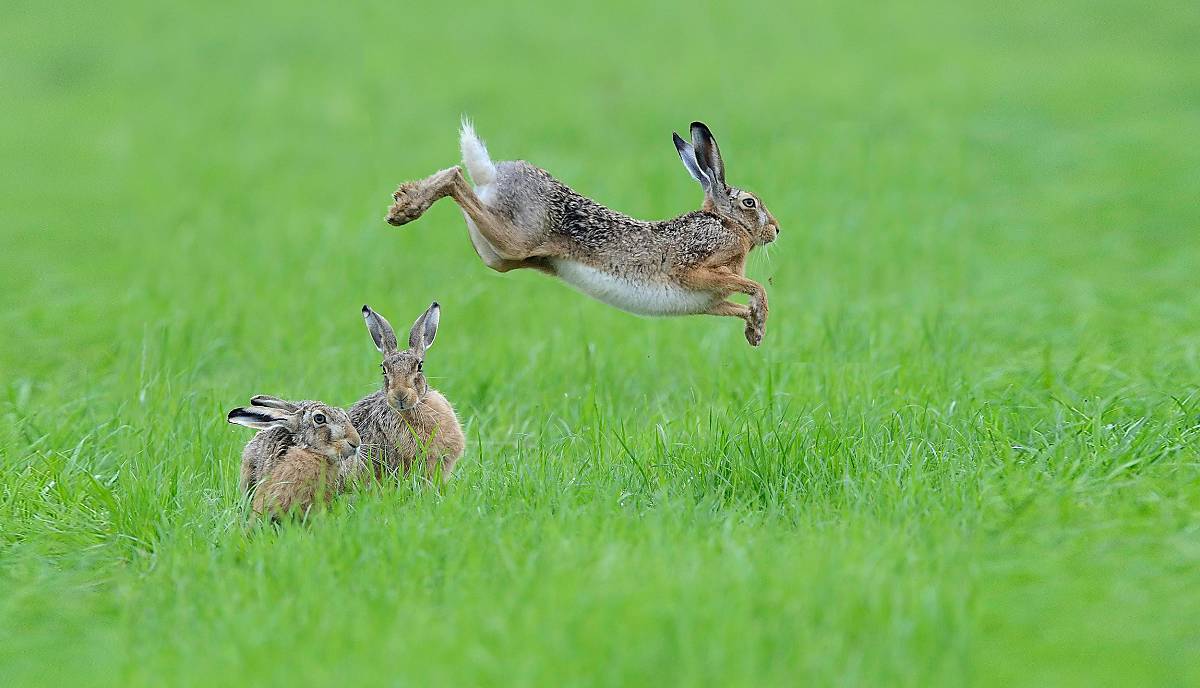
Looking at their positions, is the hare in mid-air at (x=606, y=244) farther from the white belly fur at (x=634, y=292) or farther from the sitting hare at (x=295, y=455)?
the sitting hare at (x=295, y=455)

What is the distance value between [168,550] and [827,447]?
289cm

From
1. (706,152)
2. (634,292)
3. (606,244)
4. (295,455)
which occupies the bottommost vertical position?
(295,455)

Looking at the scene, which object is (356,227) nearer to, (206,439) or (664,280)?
(206,439)

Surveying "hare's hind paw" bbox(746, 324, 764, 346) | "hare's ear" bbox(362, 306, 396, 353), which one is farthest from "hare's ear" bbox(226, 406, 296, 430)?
"hare's hind paw" bbox(746, 324, 764, 346)

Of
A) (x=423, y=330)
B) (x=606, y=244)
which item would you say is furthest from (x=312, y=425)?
(x=606, y=244)

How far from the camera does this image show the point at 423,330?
22.9 ft

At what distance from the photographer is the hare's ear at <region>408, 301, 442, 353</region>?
22.7 feet

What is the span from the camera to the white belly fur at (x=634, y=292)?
6.29 m

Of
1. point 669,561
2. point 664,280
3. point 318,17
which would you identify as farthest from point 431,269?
point 318,17

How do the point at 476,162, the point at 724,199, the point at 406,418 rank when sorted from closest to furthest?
1. the point at 476,162
2. the point at 724,199
3. the point at 406,418

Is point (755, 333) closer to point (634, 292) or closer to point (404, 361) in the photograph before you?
point (634, 292)

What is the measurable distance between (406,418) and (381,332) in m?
0.42

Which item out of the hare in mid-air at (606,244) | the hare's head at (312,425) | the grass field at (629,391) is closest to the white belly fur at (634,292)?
the hare in mid-air at (606,244)

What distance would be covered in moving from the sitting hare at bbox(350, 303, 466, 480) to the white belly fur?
90 cm
